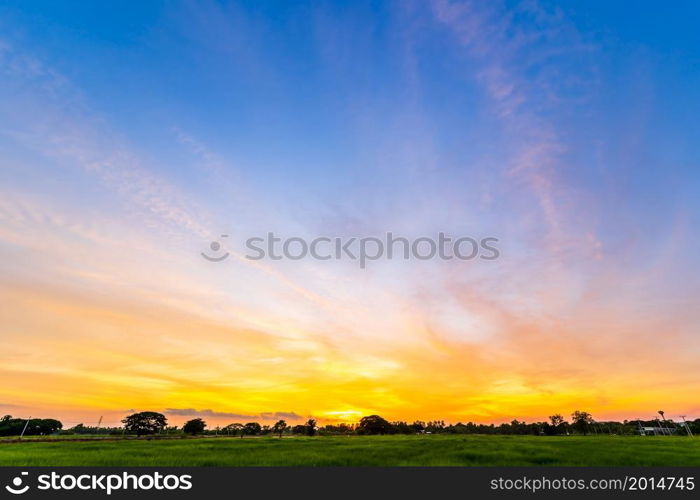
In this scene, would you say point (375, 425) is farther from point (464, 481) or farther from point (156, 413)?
point (464, 481)

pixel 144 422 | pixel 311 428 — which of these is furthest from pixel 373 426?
pixel 144 422

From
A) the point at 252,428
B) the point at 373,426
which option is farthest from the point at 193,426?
the point at 373,426

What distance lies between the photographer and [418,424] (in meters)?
178

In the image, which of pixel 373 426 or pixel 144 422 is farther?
pixel 373 426

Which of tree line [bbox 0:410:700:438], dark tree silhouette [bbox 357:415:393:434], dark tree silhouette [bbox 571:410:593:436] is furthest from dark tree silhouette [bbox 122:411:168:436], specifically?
dark tree silhouette [bbox 571:410:593:436]

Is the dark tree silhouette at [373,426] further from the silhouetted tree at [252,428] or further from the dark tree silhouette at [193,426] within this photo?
the dark tree silhouette at [193,426]

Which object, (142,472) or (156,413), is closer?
(142,472)

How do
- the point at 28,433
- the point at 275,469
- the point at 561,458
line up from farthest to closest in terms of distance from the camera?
the point at 28,433
the point at 561,458
the point at 275,469

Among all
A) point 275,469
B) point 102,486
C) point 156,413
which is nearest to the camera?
point 102,486

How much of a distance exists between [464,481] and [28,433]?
395 feet

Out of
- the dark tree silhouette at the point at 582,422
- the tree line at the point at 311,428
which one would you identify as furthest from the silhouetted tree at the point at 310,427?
the dark tree silhouette at the point at 582,422

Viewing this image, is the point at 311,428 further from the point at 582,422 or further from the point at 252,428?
the point at 582,422

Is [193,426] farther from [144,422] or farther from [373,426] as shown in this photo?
[373,426]

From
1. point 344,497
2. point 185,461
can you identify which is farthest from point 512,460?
point 185,461
